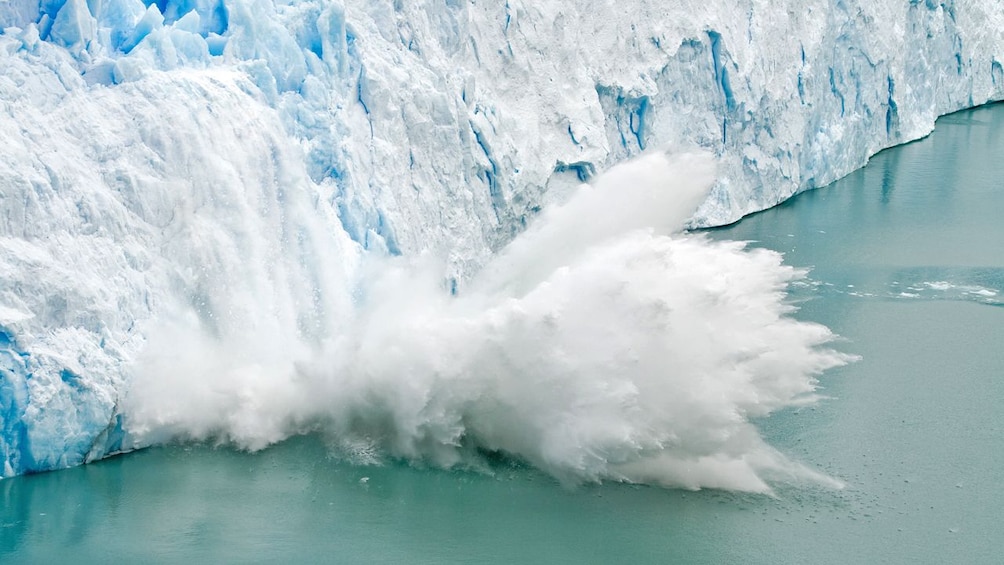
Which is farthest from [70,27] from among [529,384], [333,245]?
[529,384]

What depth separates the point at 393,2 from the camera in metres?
16.6

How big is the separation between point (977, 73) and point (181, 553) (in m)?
25.6

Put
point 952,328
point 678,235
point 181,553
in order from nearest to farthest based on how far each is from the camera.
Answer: point 181,553 < point 952,328 < point 678,235

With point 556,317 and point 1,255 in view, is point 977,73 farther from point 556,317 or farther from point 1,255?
point 1,255

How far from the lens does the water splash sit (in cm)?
1298

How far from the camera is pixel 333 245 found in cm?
1508

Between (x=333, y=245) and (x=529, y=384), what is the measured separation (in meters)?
3.14

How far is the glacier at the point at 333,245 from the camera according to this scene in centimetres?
1268

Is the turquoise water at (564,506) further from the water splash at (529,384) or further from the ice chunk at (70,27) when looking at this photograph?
the ice chunk at (70,27)

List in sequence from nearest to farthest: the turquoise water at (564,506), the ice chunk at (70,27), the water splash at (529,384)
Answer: the turquoise water at (564,506)
the water splash at (529,384)
the ice chunk at (70,27)

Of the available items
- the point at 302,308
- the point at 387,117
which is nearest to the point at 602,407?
the point at 302,308

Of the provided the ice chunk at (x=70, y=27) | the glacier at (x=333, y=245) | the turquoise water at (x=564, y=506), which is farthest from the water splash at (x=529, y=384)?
the ice chunk at (x=70, y=27)

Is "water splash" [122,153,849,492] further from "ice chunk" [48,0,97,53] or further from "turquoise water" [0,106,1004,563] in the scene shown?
"ice chunk" [48,0,97,53]

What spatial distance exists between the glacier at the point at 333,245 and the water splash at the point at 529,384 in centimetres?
3
